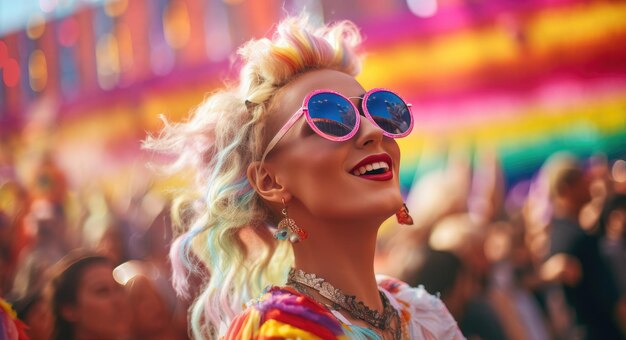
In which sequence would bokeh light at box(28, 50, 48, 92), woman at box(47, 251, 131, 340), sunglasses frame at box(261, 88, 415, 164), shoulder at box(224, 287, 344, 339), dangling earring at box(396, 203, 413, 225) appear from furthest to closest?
bokeh light at box(28, 50, 48, 92), woman at box(47, 251, 131, 340), dangling earring at box(396, 203, 413, 225), sunglasses frame at box(261, 88, 415, 164), shoulder at box(224, 287, 344, 339)

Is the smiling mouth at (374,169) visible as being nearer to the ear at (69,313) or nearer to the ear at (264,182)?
the ear at (264,182)

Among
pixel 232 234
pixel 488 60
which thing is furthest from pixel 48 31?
pixel 232 234

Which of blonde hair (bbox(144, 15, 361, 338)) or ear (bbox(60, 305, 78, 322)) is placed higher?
blonde hair (bbox(144, 15, 361, 338))

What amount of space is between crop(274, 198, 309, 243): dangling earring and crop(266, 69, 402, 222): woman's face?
5cm

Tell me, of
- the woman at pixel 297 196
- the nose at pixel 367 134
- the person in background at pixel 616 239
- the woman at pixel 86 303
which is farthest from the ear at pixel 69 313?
the person in background at pixel 616 239

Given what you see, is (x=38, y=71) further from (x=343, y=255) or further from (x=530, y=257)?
(x=343, y=255)

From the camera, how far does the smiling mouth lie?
1.92 metres

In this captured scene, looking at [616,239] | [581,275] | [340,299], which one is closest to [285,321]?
A: [340,299]

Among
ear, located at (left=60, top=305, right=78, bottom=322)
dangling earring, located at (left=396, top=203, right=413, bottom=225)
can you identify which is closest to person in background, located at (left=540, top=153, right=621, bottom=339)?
dangling earring, located at (left=396, top=203, right=413, bottom=225)

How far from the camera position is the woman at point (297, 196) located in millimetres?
1879

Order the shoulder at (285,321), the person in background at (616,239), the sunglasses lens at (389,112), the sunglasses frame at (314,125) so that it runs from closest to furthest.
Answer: the shoulder at (285,321) < the sunglasses frame at (314,125) < the sunglasses lens at (389,112) < the person in background at (616,239)

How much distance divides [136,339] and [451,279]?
1.53m

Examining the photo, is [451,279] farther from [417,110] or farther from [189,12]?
[189,12]

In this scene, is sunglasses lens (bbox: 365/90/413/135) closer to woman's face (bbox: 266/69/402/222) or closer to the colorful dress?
woman's face (bbox: 266/69/402/222)
